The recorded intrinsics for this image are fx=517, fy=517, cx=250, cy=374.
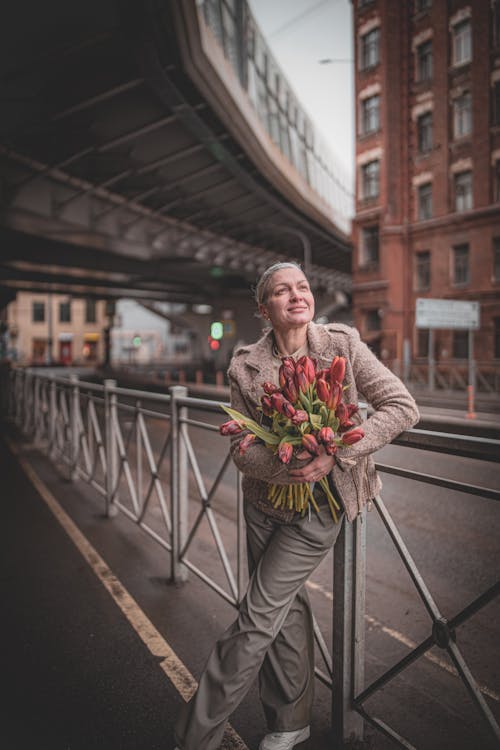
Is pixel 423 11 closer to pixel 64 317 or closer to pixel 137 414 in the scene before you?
pixel 137 414

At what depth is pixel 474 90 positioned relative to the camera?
23.3 meters

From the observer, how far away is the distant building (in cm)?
6081

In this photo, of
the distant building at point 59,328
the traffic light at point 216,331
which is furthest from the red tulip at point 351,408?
the distant building at point 59,328

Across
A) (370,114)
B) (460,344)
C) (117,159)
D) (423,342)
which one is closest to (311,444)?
(117,159)

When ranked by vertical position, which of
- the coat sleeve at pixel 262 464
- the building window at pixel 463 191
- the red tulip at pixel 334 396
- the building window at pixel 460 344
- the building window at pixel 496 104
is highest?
the building window at pixel 496 104

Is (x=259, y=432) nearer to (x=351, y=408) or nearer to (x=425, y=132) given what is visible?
(x=351, y=408)

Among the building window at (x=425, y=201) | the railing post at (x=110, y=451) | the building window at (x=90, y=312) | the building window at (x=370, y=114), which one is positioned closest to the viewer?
the railing post at (x=110, y=451)

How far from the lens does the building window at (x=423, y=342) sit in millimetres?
26047

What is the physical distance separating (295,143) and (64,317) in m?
45.5

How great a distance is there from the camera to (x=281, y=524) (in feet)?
6.71

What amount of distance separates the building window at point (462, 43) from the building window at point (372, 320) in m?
12.3

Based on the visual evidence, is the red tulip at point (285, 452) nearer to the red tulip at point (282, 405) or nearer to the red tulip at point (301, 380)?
the red tulip at point (282, 405)

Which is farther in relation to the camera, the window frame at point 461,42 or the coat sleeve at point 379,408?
the window frame at point 461,42

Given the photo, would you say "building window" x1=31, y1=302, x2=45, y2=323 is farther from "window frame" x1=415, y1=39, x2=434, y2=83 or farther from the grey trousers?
the grey trousers
